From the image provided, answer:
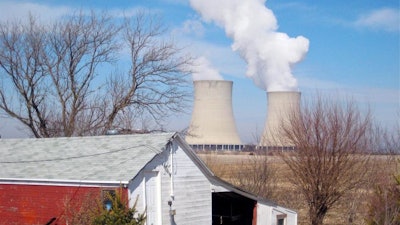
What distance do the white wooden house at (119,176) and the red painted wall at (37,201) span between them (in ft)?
0.10

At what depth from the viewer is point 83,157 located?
62.6ft

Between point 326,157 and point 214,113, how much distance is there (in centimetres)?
3208

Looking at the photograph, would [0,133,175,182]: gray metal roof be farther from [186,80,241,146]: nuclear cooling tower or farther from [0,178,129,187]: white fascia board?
[186,80,241,146]: nuclear cooling tower

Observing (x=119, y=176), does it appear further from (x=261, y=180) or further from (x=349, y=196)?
(x=261, y=180)

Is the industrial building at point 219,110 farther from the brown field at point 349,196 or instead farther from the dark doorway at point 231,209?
the dark doorway at point 231,209

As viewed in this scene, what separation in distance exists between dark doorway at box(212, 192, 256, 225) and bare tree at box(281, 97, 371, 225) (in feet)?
16.3

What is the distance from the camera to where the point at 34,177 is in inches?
727

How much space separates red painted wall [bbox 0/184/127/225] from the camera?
1747cm

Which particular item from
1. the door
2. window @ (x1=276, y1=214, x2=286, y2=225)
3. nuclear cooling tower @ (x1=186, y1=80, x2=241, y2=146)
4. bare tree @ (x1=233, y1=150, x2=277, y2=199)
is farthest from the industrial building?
the door

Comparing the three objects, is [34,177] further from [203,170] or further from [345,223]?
[345,223]

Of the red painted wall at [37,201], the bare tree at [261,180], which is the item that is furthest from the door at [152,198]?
the bare tree at [261,180]

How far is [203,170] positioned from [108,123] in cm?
1578

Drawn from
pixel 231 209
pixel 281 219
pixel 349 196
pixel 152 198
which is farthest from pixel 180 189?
pixel 349 196

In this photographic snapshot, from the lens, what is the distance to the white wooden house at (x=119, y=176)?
17.3 m
